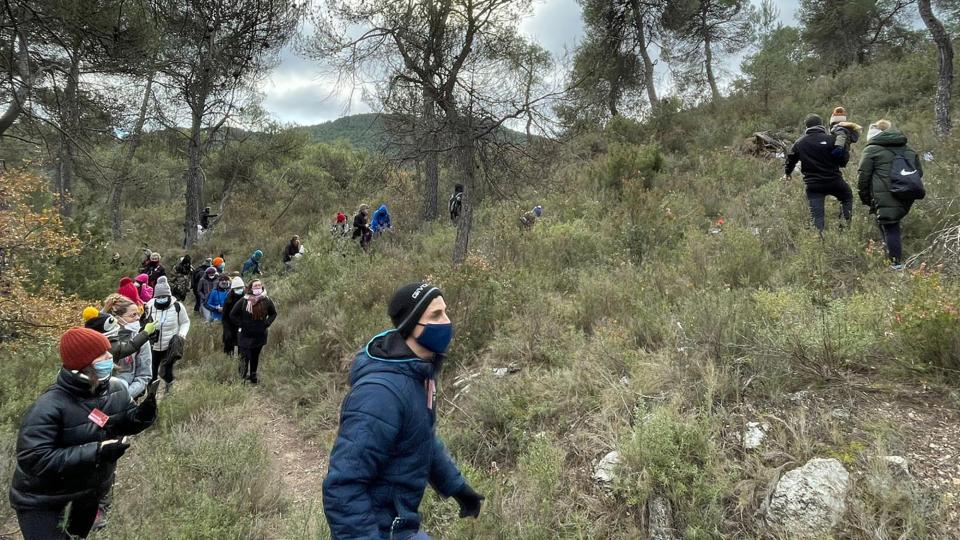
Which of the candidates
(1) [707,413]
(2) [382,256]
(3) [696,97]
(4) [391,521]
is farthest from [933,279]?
(3) [696,97]

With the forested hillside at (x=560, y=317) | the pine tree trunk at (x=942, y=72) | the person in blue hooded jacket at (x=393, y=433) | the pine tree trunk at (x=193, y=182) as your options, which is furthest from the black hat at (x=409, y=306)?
the pine tree trunk at (x=193, y=182)

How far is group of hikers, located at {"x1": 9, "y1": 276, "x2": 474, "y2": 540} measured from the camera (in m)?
1.76

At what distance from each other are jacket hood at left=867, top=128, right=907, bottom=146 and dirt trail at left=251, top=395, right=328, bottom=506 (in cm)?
650

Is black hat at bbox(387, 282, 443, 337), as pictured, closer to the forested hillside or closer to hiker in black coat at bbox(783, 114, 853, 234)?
the forested hillside

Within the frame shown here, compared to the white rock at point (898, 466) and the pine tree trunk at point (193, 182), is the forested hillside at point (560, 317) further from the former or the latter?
the pine tree trunk at point (193, 182)

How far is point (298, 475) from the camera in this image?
4742 mm

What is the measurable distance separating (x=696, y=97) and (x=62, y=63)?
68.1ft

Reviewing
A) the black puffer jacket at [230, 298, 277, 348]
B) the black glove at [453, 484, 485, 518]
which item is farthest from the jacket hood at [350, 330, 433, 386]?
the black puffer jacket at [230, 298, 277, 348]

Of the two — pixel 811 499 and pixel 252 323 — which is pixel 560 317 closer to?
pixel 811 499

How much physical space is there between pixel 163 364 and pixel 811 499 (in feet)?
22.8

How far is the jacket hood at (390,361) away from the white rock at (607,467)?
176 cm

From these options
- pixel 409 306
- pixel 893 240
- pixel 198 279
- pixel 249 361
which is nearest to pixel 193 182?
pixel 198 279

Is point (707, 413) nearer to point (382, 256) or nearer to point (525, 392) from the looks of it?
point (525, 392)

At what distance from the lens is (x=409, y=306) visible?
207 cm
